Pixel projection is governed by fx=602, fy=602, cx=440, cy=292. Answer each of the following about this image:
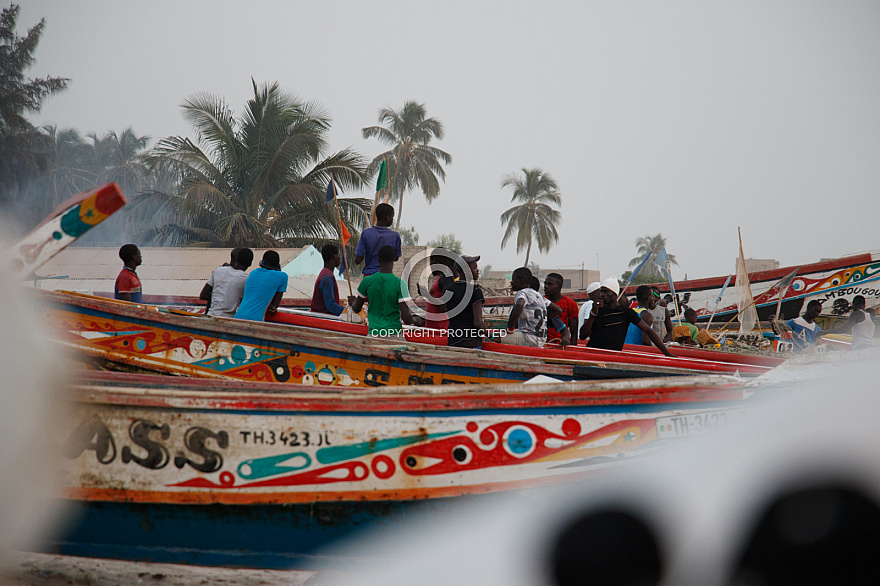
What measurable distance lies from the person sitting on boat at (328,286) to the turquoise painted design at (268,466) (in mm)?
3838

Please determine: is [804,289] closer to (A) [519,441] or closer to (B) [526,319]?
(B) [526,319]

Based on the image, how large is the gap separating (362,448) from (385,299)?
9.01ft

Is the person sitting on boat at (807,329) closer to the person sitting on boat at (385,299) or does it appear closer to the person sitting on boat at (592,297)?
the person sitting on boat at (592,297)

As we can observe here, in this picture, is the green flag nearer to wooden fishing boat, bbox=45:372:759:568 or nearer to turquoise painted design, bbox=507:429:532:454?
wooden fishing boat, bbox=45:372:759:568

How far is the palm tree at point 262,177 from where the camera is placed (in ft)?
64.3

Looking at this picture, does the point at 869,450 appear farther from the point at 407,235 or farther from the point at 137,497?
the point at 407,235

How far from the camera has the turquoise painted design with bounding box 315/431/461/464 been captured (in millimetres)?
2805

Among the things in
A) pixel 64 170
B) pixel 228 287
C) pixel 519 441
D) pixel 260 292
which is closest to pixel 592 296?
pixel 260 292

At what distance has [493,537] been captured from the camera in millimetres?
1504

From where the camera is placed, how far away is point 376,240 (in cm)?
583

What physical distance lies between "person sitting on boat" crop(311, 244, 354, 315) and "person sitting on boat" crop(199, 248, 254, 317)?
30.5 inches

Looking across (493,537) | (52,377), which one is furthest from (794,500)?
(52,377)

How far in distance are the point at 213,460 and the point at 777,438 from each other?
94.1 inches

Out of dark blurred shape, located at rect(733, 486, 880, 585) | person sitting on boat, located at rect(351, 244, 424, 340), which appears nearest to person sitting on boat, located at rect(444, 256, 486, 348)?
person sitting on boat, located at rect(351, 244, 424, 340)
